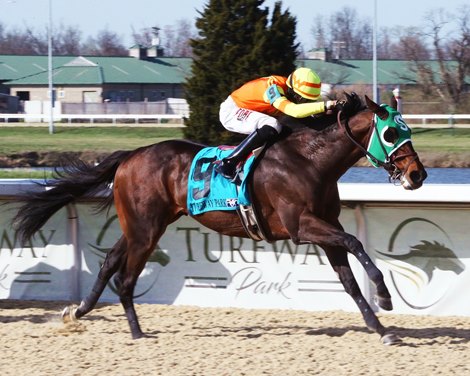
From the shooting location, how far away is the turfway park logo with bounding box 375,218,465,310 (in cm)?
713

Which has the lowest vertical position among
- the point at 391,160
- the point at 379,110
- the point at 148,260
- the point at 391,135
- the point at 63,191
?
the point at 148,260

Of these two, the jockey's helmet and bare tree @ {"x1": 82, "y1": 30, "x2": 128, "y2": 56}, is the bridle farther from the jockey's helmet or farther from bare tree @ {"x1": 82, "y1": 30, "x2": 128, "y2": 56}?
bare tree @ {"x1": 82, "y1": 30, "x2": 128, "y2": 56}

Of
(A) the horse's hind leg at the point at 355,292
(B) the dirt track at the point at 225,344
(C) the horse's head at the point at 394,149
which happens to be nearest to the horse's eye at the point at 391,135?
(C) the horse's head at the point at 394,149

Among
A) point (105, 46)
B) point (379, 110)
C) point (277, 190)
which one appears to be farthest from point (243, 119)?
point (105, 46)

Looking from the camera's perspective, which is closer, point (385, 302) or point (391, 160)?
point (385, 302)

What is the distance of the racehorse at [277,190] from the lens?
19.7 feet

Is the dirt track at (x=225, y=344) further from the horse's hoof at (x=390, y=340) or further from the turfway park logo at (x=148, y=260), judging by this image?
the turfway park logo at (x=148, y=260)

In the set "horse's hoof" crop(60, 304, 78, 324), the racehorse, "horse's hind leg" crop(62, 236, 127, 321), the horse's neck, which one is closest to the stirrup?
the racehorse

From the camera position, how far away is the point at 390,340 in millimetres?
5926

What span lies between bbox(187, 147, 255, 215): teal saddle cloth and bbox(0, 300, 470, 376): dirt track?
854mm

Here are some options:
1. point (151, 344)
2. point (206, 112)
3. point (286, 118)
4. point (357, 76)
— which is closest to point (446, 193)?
point (286, 118)

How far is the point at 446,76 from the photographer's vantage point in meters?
35.2

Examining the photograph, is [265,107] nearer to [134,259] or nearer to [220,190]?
[220,190]

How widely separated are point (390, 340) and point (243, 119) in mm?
1798
